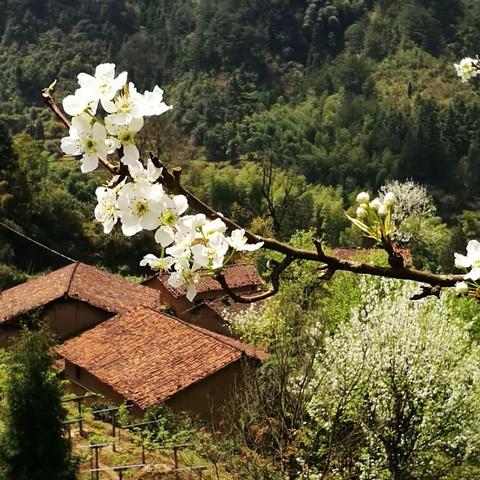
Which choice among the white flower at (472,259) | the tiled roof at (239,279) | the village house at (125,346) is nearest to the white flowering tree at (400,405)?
the village house at (125,346)

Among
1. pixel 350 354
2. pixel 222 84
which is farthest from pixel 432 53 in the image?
pixel 350 354

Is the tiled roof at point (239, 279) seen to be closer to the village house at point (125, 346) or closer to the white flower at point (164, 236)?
the village house at point (125, 346)

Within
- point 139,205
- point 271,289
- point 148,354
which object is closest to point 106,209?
point 139,205

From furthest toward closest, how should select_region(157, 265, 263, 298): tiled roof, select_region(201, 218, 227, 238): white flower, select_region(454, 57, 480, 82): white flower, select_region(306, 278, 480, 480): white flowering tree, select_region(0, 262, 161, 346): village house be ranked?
1. select_region(157, 265, 263, 298): tiled roof
2. select_region(0, 262, 161, 346): village house
3. select_region(306, 278, 480, 480): white flowering tree
4. select_region(454, 57, 480, 82): white flower
5. select_region(201, 218, 227, 238): white flower

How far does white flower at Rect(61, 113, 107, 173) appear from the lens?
2012mm

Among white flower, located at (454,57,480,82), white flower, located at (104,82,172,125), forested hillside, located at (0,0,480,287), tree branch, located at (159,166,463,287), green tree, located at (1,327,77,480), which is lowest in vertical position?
green tree, located at (1,327,77,480)

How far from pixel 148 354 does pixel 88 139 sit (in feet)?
65.1

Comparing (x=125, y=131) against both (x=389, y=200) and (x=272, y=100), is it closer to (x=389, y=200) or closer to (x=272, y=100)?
(x=389, y=200)

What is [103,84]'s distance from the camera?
2.05m

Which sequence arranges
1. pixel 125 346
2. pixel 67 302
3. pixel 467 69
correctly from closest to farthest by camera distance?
1. pixel 467 69
2. pixel 125 346
3. pixel 67 302

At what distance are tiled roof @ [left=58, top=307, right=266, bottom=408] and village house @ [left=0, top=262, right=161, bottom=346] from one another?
1.42m

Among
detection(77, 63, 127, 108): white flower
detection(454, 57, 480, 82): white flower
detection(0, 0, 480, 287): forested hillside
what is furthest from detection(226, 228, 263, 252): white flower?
detection(0, 0, 480, 287): forested hillside

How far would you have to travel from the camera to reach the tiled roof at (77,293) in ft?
84.0

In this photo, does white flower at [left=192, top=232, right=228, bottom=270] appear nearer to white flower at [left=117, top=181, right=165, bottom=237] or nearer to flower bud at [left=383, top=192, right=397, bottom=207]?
white flower at [left=117, top=181, right=165, bottom=237]
